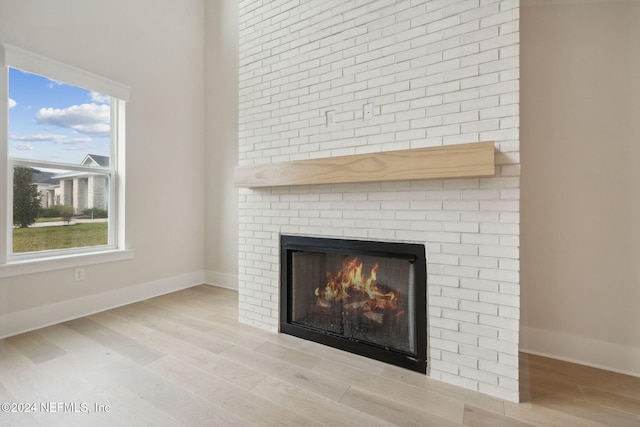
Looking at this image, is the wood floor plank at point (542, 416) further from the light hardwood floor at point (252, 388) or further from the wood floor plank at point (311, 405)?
the wood floor plank at point (311, 405)

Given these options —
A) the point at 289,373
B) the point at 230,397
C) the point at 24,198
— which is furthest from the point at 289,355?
the point at 24,198

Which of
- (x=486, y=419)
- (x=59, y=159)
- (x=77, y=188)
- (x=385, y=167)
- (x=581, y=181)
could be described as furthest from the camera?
(x=77, y=188)

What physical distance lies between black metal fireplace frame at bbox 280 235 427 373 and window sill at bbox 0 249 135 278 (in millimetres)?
1884

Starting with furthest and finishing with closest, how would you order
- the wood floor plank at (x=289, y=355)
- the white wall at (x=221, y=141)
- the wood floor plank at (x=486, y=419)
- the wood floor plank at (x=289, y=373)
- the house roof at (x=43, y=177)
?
1. the white wall at (x=221, y=141)
2. the house roof at (x=43, y=177)
3. the wood floor plank at (x=289, y=355)
4. the wood floor plank at (x=289, y=373)
5. the wood floor plank at (x=486, y=419)

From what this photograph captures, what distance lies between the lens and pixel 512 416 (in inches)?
60.0

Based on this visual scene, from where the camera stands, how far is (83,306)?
2.87 metres

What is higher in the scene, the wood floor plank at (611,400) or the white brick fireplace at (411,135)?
the white brick fireplace at (411,135)

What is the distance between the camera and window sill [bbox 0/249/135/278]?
7.91ft

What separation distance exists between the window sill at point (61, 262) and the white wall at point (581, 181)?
12.3 feet

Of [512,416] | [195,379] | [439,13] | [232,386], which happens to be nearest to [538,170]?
[439,13]

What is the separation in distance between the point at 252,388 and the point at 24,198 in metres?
2.60

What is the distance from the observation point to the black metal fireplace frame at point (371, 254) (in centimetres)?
192

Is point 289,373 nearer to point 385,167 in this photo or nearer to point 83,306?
point 385,167

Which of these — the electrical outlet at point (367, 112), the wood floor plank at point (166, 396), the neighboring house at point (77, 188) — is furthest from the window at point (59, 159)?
the electrical outlet at point (367, 112)
